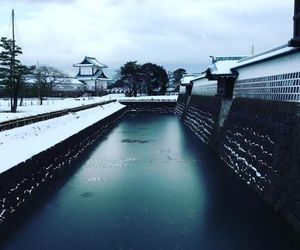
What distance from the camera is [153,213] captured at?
390 inches

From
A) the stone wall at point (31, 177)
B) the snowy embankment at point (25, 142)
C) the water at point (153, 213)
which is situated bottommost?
the water at point (153, 213)

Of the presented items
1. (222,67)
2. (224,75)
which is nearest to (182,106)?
(222,67)

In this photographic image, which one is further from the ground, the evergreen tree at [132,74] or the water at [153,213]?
the evergreen tree at [132,74]

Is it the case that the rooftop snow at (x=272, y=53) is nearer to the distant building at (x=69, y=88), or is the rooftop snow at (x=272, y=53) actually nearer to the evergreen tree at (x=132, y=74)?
the evergreen tree at (x=132, y=74)

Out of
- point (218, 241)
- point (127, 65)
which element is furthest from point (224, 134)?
point (127, 65)

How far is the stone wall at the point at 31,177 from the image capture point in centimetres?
881

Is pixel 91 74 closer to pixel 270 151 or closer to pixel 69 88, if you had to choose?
pixel 69 88

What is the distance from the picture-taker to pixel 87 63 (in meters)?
87.3

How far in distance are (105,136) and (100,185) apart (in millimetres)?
14493

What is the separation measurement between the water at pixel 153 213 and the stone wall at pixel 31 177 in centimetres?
53

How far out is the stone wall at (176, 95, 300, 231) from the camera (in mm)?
8797

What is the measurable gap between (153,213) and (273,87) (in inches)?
253

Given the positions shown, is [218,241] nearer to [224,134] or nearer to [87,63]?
[224,134]

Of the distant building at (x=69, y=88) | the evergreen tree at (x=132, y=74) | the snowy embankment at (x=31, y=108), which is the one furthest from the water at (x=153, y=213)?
the distant building at (x=69, y=88)
